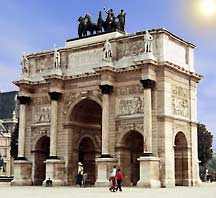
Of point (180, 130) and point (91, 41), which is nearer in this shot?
point (180, 130)

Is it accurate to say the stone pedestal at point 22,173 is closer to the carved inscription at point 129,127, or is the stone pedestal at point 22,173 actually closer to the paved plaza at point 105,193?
the carved inscription at point 129,127

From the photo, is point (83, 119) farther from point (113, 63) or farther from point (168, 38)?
point (168, 38)

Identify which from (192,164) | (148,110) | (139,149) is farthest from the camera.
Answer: (139,149)

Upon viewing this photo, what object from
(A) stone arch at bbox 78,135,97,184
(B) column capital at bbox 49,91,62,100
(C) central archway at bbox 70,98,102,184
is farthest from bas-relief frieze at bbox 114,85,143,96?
(A) stone arch at bbox 78,135,97,184

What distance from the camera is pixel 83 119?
114 feet

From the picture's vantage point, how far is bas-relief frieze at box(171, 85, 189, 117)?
30672 mm

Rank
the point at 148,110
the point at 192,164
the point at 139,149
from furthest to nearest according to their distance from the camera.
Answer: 1. the point at 139,149
2. the point at 192,164
3. the point at 148,110

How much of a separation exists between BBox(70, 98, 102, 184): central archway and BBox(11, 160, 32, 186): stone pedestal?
3.56m

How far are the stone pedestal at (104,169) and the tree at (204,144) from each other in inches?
906

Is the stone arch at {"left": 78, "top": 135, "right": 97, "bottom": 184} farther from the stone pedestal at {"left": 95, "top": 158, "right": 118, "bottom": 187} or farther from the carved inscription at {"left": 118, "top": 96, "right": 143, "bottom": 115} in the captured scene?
the carved inscription at {"left": 118, "top": 96, "right": 143, "bottom": 115}

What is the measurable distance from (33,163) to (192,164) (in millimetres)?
11165

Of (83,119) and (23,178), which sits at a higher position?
(83,119)

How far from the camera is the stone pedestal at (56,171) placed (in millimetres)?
32531

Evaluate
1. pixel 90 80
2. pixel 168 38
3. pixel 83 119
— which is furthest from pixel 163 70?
pixel 83 119
